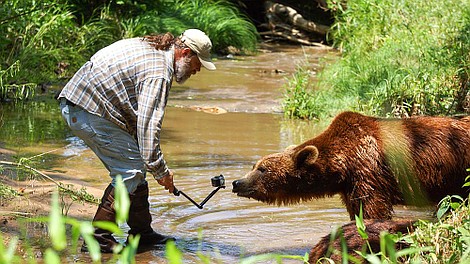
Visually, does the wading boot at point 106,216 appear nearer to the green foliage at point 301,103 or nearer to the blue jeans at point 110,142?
the blue jeans at point 110,142

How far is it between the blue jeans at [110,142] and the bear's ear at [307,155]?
1199mm

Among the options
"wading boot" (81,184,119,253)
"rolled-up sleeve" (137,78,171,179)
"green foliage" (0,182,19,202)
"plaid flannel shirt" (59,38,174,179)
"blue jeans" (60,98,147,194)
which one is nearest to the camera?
"rolled-up sleeve" (137,78,171,179)

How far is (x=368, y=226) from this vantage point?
18.2ft

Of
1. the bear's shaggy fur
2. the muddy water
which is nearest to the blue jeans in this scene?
the muddy water

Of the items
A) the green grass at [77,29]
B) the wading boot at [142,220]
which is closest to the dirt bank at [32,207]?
the wading boot at [142,220]

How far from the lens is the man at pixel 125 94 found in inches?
246

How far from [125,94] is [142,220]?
104 centimetres

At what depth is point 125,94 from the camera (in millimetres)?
6293

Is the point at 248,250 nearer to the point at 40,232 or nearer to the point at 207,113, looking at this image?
the point at 40,232

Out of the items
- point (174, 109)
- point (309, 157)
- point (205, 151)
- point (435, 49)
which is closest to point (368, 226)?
point (309, 157)

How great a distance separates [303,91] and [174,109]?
1.94 m

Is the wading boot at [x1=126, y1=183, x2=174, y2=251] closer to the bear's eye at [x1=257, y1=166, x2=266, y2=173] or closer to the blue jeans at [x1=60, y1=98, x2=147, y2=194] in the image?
the blue jeans at [x1=60, y1=98, x2=147, y2=194]

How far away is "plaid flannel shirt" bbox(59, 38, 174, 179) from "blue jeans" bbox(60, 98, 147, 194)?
0.22 feet

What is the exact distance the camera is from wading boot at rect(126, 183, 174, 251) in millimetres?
6633
